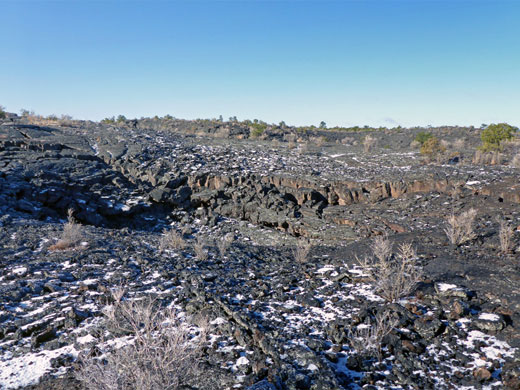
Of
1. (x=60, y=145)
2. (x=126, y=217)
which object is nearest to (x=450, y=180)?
(x=126, y=217)

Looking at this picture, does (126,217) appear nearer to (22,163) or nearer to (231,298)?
(22,163)

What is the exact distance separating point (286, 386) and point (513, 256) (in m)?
5.72

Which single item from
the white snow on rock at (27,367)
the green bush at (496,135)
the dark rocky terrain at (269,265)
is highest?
the green bush at (496,135)

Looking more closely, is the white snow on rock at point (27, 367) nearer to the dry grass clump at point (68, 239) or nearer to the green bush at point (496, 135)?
the dry grass clump at point (68, 239)

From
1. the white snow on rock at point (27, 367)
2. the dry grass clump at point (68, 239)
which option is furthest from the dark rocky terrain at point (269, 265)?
the dry grass clump at point (68, 239)

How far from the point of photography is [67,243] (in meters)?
7.38

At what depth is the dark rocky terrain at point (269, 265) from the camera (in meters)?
3.58

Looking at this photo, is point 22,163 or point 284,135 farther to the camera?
point 284,135

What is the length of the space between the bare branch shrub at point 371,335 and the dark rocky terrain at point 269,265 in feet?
0.22

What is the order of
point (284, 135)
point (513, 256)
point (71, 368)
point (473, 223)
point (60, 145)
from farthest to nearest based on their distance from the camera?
point (284, 135), point (60, 145), point (473, 223), point (513, 256), point (71, 368)

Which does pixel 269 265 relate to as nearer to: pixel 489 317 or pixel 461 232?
pixel 489 317

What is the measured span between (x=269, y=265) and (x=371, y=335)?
10.9ft

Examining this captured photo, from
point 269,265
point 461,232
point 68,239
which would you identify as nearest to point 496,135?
point 461,232

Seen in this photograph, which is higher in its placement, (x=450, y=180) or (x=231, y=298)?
(x=450, y=180)
